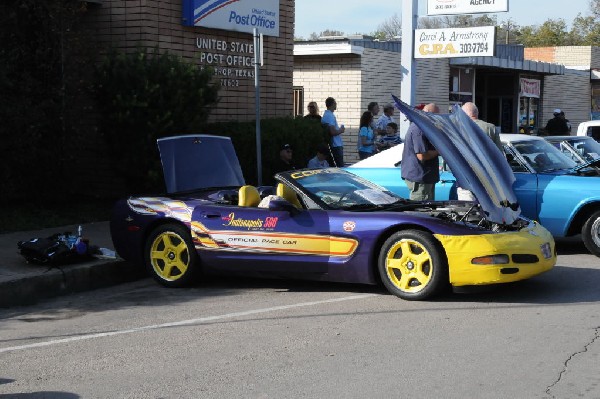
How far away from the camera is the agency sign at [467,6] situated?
15250 mm

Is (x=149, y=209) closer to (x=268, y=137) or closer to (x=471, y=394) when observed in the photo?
(x=471, y=394)

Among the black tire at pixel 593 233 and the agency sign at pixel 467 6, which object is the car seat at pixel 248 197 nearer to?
the black tire at pixel 593 233

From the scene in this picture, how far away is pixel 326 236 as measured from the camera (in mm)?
8094

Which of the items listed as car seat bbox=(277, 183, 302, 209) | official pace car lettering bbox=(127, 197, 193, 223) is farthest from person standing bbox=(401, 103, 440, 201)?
official pace car lettering bbox=(127, 197, 193, 223)

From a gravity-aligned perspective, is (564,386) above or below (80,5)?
below

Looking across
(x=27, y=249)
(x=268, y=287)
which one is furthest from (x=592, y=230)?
(x=27, y=249)

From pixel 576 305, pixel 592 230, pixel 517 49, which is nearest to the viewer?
pixel 576 305

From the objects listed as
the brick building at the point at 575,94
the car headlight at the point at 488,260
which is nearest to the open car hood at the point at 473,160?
the car headlight at the point at 488,260

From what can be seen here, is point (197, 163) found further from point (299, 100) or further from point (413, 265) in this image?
point (299, 100)

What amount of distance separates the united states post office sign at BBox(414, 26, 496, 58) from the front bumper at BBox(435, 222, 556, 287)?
318 inches

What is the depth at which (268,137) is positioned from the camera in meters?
14.9

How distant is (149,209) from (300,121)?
7315mm

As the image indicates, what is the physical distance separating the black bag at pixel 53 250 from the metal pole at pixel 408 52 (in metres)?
8.27

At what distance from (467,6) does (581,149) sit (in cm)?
409
